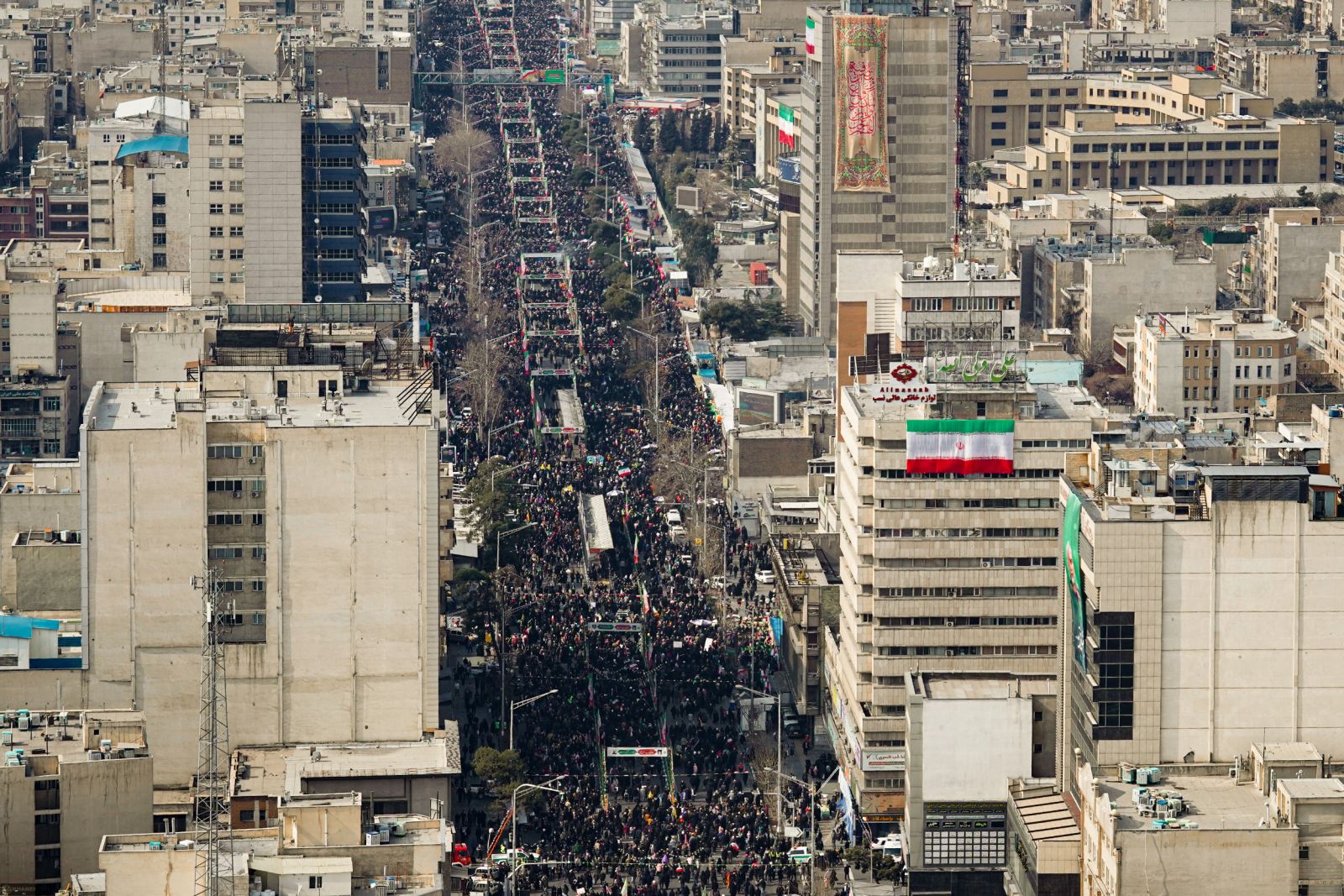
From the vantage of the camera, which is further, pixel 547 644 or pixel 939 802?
pixel 547 644

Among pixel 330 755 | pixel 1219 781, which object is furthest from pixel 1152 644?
pixel 330 755

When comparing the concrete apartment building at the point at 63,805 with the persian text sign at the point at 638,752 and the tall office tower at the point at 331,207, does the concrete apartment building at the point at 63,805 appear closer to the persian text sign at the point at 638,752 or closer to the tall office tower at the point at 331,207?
the persian text sign at the point at 638,752

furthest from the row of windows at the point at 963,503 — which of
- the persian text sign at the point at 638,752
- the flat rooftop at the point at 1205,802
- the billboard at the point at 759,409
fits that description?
the billboard at the point at 759,409

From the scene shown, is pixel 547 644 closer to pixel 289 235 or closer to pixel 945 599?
pixel 945 599

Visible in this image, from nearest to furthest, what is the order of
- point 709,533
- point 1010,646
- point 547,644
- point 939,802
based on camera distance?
1. point 939,802
2. point 1010,646
3. point 547,644
4. point 709,533

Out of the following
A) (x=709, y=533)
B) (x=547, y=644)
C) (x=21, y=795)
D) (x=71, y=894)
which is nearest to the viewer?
(x=71, y=894)

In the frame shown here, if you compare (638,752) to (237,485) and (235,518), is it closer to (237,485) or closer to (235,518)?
(235,518)

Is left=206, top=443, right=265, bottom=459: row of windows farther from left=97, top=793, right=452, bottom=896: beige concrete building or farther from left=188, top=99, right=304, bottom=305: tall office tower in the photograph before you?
left=188, top=99, right=304, bottom=305: tall office tower

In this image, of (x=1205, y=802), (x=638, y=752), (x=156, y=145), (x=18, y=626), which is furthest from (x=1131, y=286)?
(x=1205, y=802)
